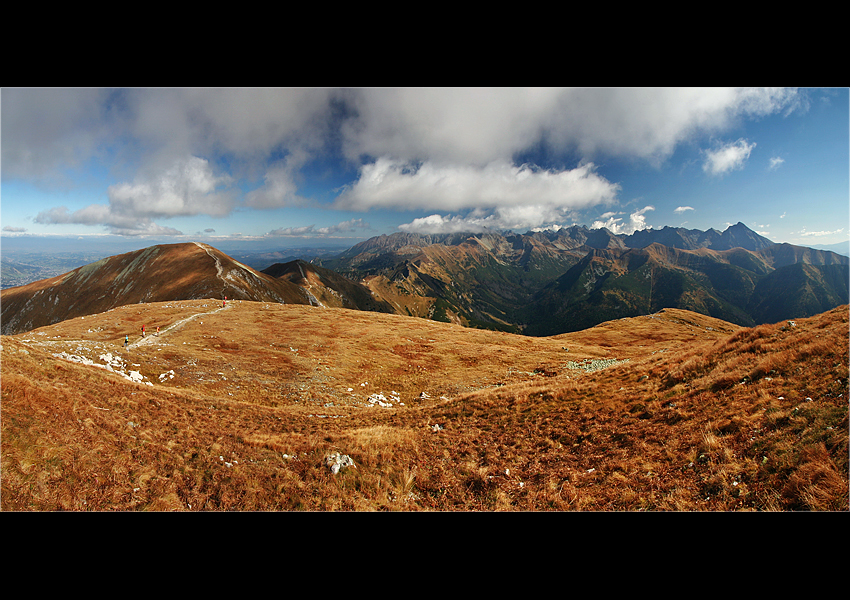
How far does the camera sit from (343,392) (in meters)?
27.1

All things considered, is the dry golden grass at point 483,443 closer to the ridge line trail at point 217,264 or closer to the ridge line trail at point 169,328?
the ridge line trail at point 169,328

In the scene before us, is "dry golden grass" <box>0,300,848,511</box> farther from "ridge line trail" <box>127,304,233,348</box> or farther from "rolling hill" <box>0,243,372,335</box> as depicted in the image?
"rolling hill" <box>0,243,372,335</box>

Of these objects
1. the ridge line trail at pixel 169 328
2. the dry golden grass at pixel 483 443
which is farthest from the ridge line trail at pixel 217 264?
the dry golden grass at pixel 483 443

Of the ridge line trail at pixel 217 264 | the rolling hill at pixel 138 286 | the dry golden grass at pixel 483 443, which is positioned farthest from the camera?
the rolling hill at pixel 138 286

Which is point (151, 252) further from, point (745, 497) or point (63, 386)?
point (745, 497)

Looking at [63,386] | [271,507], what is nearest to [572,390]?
[271,507]

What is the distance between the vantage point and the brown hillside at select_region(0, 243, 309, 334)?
122 meters

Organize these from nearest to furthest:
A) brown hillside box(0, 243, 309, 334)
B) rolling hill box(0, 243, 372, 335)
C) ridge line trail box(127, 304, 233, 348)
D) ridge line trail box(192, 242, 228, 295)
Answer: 1. ridge line trail box(127, 304, 233, 348)
2. ridge line trail box(192, 242, 228, 295)
3. rolling hill box(0, 243, 372, 335)
4. brown hillside box(0, 243, 309, 334)

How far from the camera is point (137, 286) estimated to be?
448 feet

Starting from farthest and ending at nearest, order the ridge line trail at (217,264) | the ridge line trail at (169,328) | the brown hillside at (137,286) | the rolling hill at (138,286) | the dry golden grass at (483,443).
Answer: the brown hillside at (137,286)
the rolling hill at (138,286)
the ridge line trail at (217,264)
the ridge line trail at (169,328)
the dry golden grass at (483,443)

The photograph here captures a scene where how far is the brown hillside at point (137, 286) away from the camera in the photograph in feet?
401

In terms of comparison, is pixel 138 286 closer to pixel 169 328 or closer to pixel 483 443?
pixel 169 328

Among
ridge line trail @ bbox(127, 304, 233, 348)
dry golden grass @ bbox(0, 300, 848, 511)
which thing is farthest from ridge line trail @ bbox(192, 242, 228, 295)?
dry golden grass @ bbox(0, 300, 848, 511)
